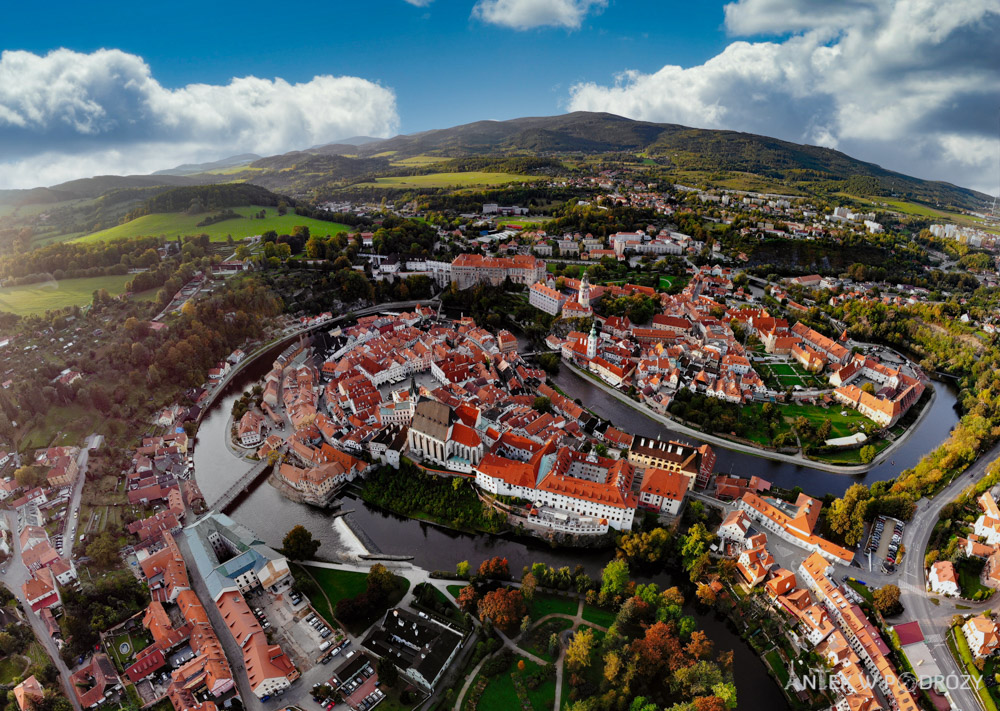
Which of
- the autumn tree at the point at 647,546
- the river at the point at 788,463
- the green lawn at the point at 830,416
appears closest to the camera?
the autumn tree at the point at 647,546

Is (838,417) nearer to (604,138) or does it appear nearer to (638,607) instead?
(638,607)

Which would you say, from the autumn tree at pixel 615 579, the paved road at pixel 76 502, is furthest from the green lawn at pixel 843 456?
the paved road at pixel 76 502

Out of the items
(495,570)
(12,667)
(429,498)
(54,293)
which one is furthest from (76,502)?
(54,293)

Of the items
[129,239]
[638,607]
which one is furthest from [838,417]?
[129,239]

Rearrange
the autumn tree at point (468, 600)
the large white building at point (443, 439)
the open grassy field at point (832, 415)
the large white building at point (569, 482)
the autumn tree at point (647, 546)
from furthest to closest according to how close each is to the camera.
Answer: the open grassy field at point (832, 415)
the large white building at point (443, 439)
the large white building at point (569, 482)
the autumn tree at point (647, 546)
the autumn tree at point (468, 600)

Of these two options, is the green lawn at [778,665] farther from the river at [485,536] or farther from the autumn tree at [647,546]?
the autumn tree at [647,546]

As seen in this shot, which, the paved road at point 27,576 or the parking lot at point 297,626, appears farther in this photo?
the parking lot at point 297,626

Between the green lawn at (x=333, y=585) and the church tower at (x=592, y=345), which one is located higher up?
the church tower at (x=592, y=345)
